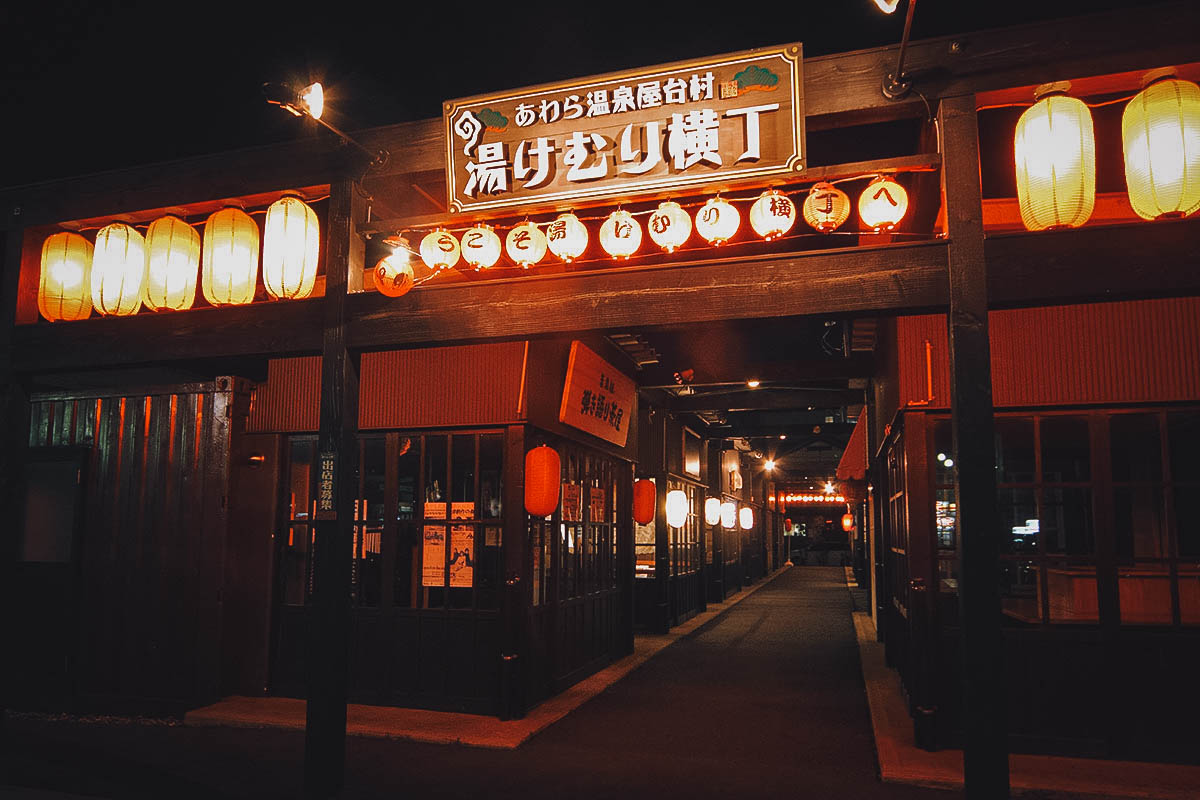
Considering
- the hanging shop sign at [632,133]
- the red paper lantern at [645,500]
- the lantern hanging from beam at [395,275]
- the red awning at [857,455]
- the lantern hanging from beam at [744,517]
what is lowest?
the lantern hanging from beam at [744,517]

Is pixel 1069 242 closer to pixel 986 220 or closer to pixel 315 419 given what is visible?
pixel 986 220

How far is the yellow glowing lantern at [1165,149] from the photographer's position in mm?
5426

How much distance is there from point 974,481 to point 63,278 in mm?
9041

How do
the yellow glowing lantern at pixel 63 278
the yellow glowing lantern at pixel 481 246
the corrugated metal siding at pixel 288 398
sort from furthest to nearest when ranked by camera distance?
1. the corrugated metal siding at pixel 288 398
2. the yellow glowing lantern at pixel 63 278
3. the yellow glowing lantern at pixel 481 246

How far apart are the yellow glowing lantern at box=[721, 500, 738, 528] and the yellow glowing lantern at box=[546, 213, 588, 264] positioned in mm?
18408

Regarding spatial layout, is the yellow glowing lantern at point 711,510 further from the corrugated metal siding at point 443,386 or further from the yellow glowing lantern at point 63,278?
the yellow glowing lantern at point 63,278

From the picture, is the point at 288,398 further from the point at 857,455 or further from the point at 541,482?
the point at 857,455

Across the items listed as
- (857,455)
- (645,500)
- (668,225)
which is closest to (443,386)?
(668,225)

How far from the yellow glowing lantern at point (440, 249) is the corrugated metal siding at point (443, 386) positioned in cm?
208

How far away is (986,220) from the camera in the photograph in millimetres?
8742

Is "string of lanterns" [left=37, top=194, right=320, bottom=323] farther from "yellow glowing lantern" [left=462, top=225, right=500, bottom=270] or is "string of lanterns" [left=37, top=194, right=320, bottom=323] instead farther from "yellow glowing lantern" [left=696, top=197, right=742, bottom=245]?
"yellow glowing lantern" [left=696, top=197, right=742, bottom=245]

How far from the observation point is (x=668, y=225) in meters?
7.45

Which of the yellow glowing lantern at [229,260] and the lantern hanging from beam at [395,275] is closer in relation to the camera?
the lantern hanging from beam at [395,275]

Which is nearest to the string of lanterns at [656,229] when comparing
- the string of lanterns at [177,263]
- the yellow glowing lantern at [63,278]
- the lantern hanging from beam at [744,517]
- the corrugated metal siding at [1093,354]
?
the string of lanterns at [177,263]
